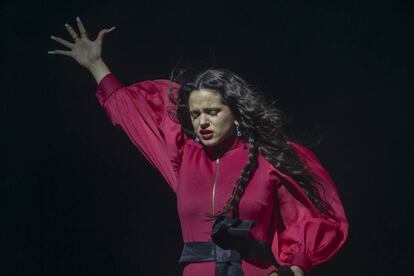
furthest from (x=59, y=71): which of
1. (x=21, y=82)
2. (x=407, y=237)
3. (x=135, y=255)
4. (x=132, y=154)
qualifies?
(x=407, y=237)

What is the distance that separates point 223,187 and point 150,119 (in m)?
0.41

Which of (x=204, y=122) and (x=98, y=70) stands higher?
(x=98, y=70)

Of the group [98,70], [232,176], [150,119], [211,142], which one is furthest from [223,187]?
[98,70]

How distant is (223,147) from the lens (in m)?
2.79

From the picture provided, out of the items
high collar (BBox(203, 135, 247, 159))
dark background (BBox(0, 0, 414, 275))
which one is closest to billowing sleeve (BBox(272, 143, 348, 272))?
A: high collar (BBox(203, 135, 247, 159))

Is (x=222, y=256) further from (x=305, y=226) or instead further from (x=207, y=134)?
(x=207, y=134)

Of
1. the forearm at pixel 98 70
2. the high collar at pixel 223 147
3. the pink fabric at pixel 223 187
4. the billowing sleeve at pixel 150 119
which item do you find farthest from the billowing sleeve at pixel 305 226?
the forearm at pixel 98 70

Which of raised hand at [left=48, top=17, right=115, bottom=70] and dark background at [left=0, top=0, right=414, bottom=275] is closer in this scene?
raised hand at [left=48, top=17, right=115, bottom=70]

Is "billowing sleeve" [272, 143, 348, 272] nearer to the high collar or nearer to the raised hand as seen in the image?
the high collar

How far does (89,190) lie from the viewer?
11.2ft

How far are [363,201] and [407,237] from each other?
9.3 inches

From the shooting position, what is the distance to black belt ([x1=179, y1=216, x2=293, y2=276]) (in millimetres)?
2559

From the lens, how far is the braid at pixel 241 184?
8.60 ft

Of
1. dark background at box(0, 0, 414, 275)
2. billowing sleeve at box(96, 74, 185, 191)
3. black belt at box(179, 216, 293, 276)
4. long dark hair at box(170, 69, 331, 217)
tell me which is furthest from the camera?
dark background at box(0, 0, 414, 275)
